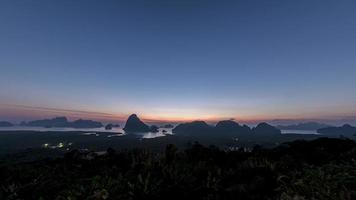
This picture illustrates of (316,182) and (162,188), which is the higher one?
(316,182)

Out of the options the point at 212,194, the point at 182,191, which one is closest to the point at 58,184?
the point at 182,191

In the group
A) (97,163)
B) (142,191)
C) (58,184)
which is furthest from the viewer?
(97,163)

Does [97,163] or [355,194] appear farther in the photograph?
[97,163]

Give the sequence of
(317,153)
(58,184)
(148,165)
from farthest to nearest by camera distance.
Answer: (317,153), (148,165), (58,184)

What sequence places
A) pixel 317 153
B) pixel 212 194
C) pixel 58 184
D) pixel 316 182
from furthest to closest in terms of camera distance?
pixel 317 153
pixel 58 184
pixel 212 194
pixel 316 182

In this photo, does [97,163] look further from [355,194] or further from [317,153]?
[355,194]

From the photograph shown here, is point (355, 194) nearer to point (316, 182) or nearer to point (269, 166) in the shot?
point (316, 182)

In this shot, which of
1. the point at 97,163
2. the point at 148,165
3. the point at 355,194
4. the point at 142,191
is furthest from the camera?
the point at 97,163

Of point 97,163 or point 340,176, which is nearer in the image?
point 340,176

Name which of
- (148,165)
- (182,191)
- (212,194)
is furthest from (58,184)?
(212,194)
